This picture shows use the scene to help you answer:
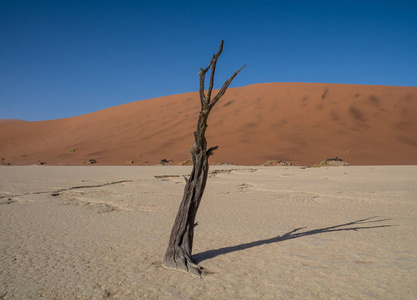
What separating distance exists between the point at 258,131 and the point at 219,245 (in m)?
25.7

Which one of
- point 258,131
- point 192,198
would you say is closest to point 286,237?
point 192,198

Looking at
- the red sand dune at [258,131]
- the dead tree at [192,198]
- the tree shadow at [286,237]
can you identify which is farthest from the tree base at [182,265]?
the red sand dune at [258,131]

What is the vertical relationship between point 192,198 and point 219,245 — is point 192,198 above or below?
above

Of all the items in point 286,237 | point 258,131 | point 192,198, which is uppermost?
point 258,131

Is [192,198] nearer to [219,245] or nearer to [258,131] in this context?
[219,245]

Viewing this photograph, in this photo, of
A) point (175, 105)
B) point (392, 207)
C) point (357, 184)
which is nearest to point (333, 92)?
point (175, 105)

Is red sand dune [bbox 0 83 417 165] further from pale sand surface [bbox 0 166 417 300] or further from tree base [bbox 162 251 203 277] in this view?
tree base [bbox 162 251 203 277]

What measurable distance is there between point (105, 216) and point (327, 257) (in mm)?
4215

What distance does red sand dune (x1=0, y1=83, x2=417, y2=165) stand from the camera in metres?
23.8

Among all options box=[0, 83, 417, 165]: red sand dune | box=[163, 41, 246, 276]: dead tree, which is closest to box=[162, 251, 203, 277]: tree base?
box=[163, 41, 246, 276]: dead tree

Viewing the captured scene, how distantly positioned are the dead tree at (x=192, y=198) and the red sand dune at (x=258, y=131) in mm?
17271

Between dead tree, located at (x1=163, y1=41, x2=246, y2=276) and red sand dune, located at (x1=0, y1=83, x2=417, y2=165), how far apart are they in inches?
680

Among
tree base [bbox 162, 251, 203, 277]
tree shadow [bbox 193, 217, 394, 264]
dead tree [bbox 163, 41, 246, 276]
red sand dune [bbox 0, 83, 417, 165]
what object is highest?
red sand dune [bbox 0, 83, 417, 165]

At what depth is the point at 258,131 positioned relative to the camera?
98.7ft
